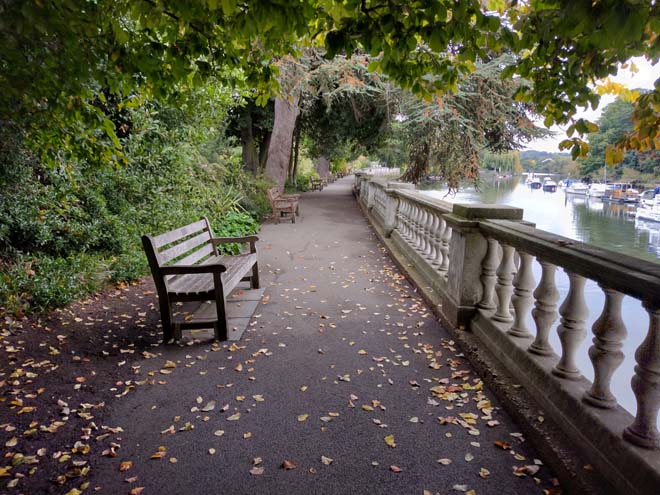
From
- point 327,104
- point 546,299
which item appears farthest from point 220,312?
point 327,104

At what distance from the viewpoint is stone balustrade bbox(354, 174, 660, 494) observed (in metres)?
1.98

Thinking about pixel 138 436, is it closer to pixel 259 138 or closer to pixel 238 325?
pixel 238 325

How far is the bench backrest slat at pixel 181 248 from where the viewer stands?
442 cm

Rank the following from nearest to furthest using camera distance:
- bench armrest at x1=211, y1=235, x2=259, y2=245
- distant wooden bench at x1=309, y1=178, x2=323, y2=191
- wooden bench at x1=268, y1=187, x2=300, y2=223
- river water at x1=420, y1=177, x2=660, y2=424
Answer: bench armrest at x1=211, y1=235, x2=259, y2=245 < river water at x1=420, y1=177, x2=660, y2=424 < wooden bench at x1=268, y1=187, x2=300, y2=223 < distant wooden bench at x1=309, y1=178, x2=323, y2=191

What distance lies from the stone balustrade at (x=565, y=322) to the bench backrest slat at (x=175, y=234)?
114 inches

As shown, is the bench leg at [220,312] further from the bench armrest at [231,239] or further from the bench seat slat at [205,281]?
the bench armrest at [231,239]

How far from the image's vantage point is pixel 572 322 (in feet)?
8.43

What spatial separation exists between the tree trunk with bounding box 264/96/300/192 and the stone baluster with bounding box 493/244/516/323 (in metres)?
14.4

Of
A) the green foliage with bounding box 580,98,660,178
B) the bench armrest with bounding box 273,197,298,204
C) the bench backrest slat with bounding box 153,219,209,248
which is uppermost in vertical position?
the green foliage with bounding box 580,98,660,178

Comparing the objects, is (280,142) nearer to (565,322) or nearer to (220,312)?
(220,312)

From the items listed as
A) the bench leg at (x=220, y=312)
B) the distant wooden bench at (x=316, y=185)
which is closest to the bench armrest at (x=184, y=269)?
the bench leg at (x=220, y=312)

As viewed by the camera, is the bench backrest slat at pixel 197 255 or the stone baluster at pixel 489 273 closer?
the stone baluster at pixel 489 273

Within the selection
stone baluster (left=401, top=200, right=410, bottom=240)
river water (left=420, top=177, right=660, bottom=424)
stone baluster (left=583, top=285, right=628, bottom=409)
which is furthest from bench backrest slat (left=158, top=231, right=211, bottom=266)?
river water (left=420, top=177, right=660, bottom=424)

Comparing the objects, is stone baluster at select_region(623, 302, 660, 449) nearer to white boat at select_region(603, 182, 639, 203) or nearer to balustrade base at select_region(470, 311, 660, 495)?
balustrade base at select_region(470, 311, 660, 495)
